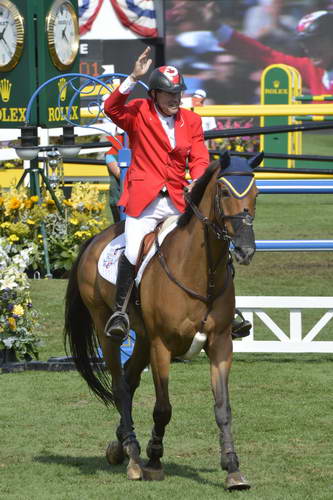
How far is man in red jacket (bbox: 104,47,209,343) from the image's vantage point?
6.54m

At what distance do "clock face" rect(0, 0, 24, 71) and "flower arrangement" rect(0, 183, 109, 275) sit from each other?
200 cm

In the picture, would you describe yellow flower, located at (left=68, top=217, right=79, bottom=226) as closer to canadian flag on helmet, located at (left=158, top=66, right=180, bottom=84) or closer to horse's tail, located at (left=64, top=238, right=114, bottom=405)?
horse's tail, located at (left=64, top=238, right=114, bottom=405)

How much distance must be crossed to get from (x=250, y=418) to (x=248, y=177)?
8.25ft

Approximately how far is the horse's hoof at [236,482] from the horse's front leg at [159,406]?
50 cm

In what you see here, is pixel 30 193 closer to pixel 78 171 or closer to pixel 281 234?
pixel 281 234

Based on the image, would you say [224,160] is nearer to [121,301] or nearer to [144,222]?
[144,222]

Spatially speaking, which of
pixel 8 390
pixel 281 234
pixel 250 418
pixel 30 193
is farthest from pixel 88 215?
pixel 250 418

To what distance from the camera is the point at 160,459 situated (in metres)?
6.75

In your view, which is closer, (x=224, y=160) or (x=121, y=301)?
(x=224, y=160)

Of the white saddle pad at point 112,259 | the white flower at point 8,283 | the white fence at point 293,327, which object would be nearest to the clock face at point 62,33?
the white flower at point 8,283

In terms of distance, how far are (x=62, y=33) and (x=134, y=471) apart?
10.0m

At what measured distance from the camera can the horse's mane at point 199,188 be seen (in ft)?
19.8

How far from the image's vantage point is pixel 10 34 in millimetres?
14891

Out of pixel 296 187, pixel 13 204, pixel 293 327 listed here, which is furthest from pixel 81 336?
pixel 13 204
